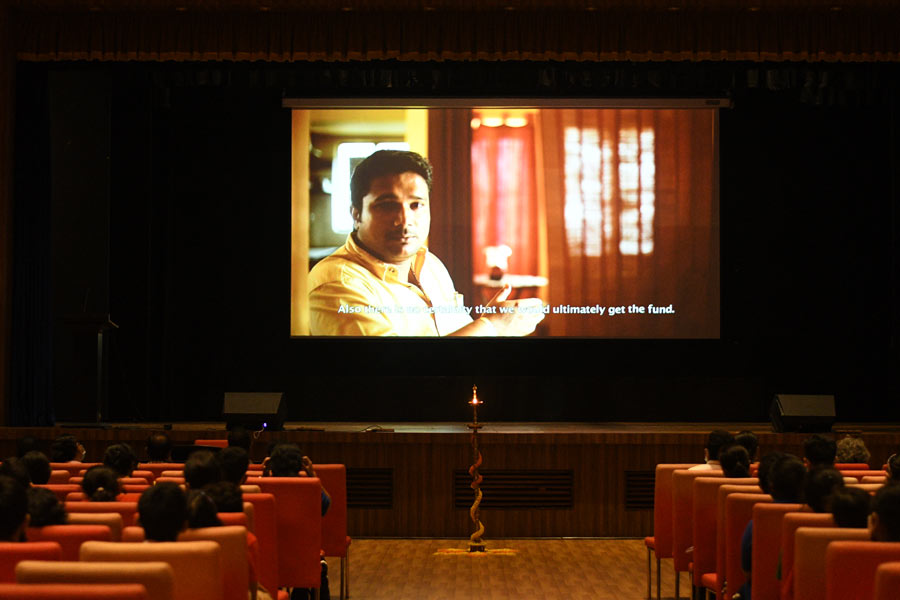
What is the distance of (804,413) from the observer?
8.57m

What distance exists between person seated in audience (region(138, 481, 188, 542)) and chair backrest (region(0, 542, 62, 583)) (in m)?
0.23

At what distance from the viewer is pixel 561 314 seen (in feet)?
34.9

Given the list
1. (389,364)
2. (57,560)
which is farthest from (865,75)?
(57,560)

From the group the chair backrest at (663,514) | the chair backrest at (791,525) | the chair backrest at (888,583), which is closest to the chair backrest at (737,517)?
the chair backrest at (791,525)

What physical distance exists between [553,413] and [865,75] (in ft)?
14.2

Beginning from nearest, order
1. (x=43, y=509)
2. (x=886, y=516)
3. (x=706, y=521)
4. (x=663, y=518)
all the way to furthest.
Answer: (x=886, y=516)
(x=43, y=509)
(x=706, y=521)
(x=663, y=518)

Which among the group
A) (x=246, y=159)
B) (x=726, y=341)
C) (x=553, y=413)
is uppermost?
(x=246, y=159)

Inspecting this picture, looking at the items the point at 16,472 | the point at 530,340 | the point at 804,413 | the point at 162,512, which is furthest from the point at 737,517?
the point at 530,340

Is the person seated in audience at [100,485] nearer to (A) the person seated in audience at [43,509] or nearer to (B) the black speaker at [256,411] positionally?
(A) the person seated in audience at [43,509]

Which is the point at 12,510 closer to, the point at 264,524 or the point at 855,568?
the point at 264,524

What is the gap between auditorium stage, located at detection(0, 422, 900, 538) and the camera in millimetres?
8172

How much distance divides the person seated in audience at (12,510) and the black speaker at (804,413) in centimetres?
663

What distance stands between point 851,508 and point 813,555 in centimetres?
22

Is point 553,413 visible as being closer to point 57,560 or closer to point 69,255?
point 69,255
